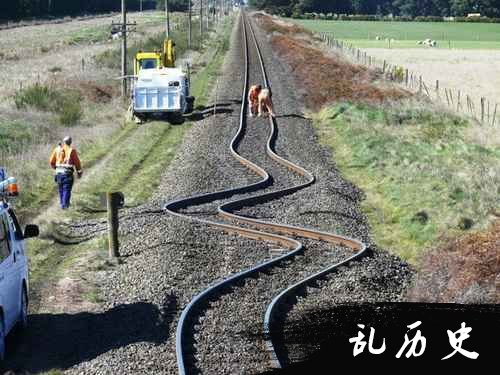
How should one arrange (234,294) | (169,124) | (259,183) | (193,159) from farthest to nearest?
(169,124), (193,159), (259,183), (234,294)

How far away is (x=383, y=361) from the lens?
11.5 metres

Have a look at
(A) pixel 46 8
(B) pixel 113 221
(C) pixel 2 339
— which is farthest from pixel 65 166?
(A) pixel 46 8

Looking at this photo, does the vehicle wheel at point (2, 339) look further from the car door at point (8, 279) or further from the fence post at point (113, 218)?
the fence post at point (113, 218)

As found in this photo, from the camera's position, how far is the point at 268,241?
19672 millimetres

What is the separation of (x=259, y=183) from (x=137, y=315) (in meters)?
11.0

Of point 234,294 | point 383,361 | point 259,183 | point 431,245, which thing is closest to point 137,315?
point 234,294

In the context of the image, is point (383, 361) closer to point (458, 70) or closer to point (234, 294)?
point (234, 294)

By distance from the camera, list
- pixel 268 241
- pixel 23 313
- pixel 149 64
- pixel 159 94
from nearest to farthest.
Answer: pixel 23 313 → pixel 268 241 → pixel 159 94 → pixel 149 64

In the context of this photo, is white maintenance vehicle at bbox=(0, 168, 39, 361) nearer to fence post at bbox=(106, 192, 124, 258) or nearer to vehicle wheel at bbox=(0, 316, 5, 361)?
vehicle wheel at bbox=(0, 316, 5, 361)

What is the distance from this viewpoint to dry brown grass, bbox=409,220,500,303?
46.5 feet

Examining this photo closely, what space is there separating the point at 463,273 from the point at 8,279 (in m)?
6.15

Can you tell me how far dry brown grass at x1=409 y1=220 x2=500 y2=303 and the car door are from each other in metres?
5.54

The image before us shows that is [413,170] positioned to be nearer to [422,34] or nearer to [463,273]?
[463,273]

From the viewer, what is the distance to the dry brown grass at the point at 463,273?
1419 cm
